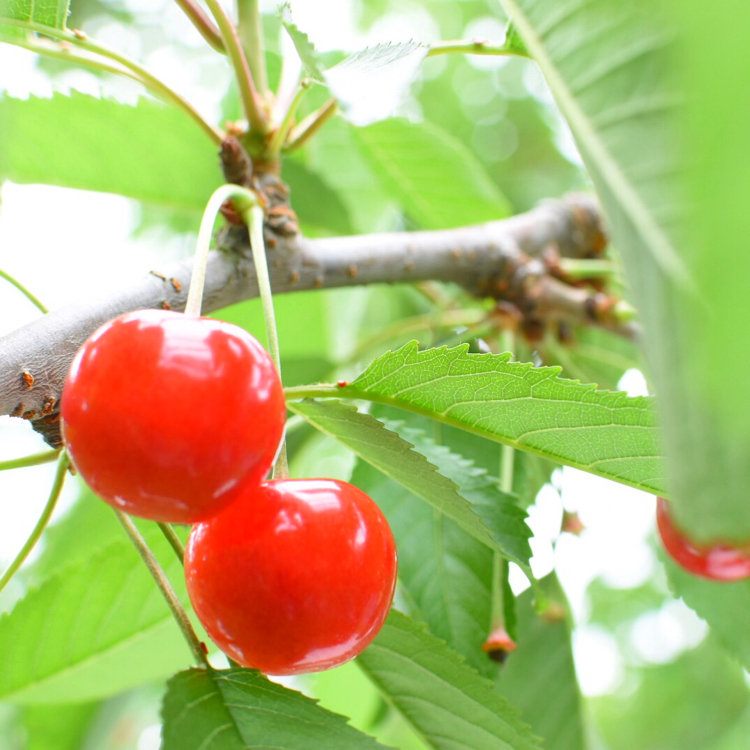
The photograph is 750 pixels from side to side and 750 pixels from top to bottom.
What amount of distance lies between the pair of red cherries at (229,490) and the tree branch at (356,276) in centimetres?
14

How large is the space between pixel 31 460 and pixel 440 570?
1.81 feet

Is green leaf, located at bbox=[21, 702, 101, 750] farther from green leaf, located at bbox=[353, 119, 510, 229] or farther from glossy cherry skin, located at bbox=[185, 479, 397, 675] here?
green leaf, located at bbox=[353, 119, 510, 229]

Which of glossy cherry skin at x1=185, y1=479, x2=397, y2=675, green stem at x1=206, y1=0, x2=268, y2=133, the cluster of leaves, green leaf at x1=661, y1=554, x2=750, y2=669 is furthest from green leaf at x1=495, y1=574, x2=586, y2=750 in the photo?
green stem at x1=206, y1=0, x2=268, y2=133

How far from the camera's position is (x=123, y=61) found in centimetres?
100

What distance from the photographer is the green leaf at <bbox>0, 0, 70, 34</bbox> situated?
0.84m

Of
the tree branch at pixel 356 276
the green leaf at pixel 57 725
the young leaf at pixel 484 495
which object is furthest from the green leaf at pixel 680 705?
the young leaf at pixel 484 495

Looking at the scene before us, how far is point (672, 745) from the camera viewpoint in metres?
4.10

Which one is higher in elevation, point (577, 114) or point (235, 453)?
point (577, 114)

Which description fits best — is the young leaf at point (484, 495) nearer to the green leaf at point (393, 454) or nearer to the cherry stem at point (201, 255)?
the green leaf at point (393, 454)

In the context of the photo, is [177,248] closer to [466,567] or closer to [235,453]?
[466,567]

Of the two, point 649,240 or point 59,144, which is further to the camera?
point 59,144

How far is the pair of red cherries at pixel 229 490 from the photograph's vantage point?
57 centimetres

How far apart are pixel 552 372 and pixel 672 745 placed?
4.07 metres

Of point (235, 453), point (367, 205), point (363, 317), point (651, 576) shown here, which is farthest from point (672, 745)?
point (235, 453)
